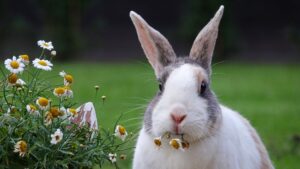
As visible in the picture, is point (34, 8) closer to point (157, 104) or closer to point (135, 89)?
point (135, 89)

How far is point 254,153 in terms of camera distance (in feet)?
11.6

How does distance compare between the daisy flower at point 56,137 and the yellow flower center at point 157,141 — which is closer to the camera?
the daisy flower at point 56,137

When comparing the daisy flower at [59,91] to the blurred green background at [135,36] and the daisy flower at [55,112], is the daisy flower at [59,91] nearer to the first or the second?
the daisy flower at [55,112]

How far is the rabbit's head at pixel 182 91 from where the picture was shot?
293 cm

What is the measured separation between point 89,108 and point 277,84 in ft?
26.3

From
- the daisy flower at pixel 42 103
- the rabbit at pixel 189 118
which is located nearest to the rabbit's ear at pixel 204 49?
the rabbit at pixel 189 118

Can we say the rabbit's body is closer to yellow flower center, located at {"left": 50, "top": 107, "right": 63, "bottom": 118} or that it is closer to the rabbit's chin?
the rabbit's chin

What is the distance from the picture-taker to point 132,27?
49.3ft

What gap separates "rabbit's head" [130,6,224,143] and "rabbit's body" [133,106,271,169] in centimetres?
7

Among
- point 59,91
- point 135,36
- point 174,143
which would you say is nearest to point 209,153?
point 174,143

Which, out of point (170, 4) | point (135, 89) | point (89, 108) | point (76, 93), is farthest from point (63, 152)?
point (170, 4)

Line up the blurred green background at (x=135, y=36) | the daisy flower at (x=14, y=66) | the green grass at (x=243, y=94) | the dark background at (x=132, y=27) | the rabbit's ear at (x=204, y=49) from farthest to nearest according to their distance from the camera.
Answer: the dark background at (x=132, y=27) < the blurred green background at (x=135, y=36) < the green grass at (x=243, y=94) < the rabbit's ear at (x=204, y=49) < the daisy flower at (x=14, y=66)

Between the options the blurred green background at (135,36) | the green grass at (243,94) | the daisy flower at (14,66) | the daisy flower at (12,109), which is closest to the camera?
the daisy flower at (14,66)

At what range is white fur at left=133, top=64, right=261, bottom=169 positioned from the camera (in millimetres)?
2949
